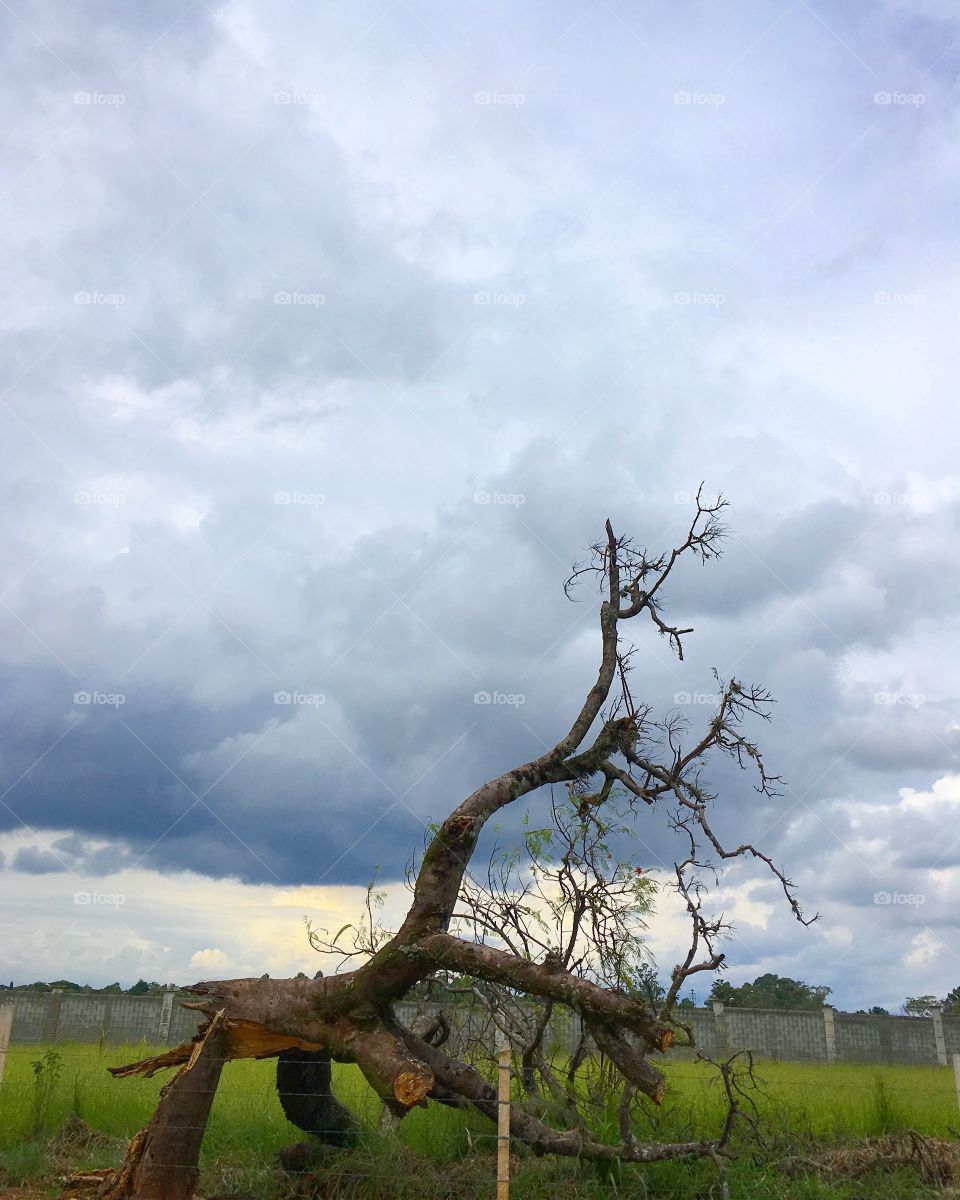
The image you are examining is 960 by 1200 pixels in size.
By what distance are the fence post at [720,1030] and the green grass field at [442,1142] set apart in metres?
9.33

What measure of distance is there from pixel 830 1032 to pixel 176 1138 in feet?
61.4

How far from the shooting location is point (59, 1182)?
823 centimetres

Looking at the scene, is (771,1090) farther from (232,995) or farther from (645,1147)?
(232,995)

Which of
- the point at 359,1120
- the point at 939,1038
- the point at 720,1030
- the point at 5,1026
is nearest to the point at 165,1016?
the point at 720,1030

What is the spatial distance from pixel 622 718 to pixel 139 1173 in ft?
16.2

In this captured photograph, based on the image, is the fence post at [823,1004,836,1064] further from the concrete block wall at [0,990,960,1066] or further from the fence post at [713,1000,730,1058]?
the fence post at [713,1000,730,1058]

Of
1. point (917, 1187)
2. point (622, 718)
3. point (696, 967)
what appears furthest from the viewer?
point (622, 718)

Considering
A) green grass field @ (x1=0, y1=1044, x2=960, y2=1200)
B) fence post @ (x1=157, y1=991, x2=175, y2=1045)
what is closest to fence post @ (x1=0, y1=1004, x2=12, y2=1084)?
green grass field @ (x1=0, y1=1044, x2=960, y2=1200)

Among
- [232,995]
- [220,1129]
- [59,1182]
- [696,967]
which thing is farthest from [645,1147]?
[59,1182]

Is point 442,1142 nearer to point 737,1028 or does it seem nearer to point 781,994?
point 737,1028

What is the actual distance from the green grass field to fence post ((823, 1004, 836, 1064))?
9.14 m

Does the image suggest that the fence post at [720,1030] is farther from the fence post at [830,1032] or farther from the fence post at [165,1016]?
the fence post at [165,1016]

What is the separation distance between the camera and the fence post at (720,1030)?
72.0 feet

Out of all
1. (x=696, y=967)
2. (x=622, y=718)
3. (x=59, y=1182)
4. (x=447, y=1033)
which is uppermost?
(x=622, y=718)
